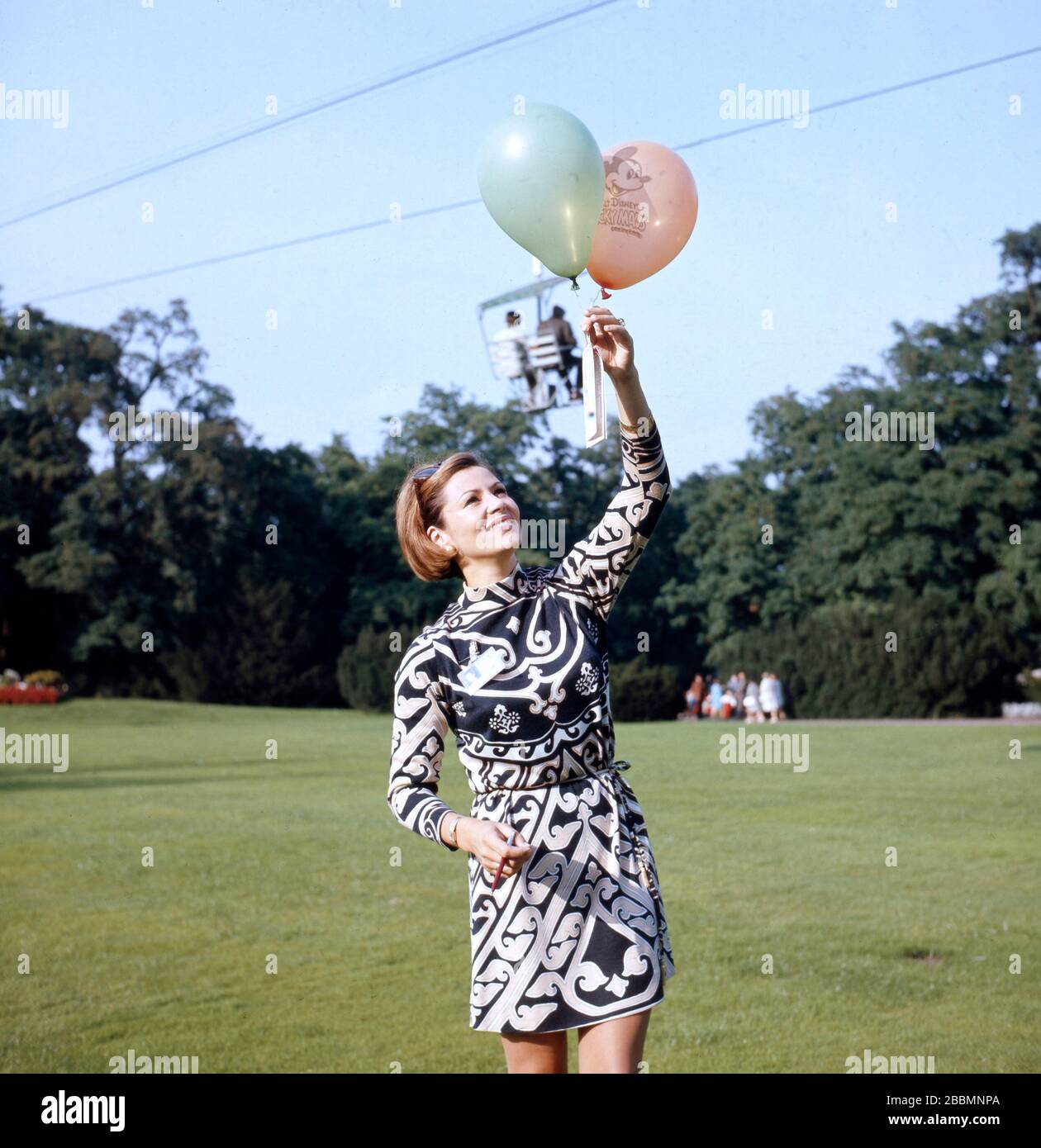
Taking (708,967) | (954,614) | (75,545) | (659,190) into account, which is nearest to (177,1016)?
(708,967)

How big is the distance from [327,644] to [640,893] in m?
52.8

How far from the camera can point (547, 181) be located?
378cm

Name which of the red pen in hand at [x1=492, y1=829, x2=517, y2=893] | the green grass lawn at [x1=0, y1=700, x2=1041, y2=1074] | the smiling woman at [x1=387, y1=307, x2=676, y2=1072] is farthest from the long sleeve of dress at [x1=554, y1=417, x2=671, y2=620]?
the green grass lawn at [x1=0, y1=700, x2=1041, y2=1074]

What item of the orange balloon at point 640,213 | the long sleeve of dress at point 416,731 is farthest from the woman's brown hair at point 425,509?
the orange balloon at point 640,213

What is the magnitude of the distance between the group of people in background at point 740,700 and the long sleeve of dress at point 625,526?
3555 centimetres

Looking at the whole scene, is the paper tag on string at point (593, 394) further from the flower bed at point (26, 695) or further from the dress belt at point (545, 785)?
the flower bed at point (26, 695)

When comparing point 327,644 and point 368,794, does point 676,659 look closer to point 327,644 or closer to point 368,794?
point 327,644

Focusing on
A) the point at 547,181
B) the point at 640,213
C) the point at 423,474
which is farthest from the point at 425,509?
the point at 640,213

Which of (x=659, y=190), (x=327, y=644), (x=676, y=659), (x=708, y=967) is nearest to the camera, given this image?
(x=659, y=190)

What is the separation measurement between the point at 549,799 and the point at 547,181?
70.0 inches

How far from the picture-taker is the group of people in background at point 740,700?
3906 centimetres

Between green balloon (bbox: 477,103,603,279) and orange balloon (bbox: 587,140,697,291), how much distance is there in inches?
2.9

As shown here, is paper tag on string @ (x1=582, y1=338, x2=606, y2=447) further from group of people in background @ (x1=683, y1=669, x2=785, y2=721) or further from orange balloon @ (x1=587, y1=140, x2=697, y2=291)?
group of people in background @ (x1=683, y1=669, x2=785, y2=721)

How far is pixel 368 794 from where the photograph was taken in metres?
17.7
